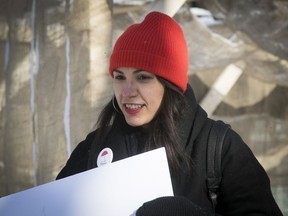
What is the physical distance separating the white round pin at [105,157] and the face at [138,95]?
12cm

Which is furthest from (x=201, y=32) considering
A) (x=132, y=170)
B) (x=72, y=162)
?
(x=132, y=170)

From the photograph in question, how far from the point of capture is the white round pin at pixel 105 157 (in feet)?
4.63

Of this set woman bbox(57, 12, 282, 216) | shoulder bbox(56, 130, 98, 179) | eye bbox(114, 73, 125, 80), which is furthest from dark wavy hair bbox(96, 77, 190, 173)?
shoulder bbox(56, 130, 98, 179)

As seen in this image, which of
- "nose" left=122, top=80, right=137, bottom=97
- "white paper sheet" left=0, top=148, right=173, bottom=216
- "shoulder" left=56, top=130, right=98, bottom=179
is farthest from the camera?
"shoulder" left=56, top=130, right=98, bottom=179

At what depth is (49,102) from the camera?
8.73 ft

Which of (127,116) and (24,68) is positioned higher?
(127,116)

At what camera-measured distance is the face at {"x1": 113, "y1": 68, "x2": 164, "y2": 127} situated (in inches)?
53.2

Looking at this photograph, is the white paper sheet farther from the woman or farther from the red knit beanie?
the red knit beanie

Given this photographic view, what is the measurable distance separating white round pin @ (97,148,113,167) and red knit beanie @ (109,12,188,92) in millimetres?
247

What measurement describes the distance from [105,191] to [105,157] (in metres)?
0.20

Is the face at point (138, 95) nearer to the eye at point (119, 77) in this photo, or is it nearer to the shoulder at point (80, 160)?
the eye at point (119, 77)

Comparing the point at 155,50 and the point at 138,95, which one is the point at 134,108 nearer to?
the point at 138,95

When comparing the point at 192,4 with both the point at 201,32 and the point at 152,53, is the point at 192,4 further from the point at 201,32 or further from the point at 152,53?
the point at 152,53

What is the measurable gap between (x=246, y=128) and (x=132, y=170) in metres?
3.26
